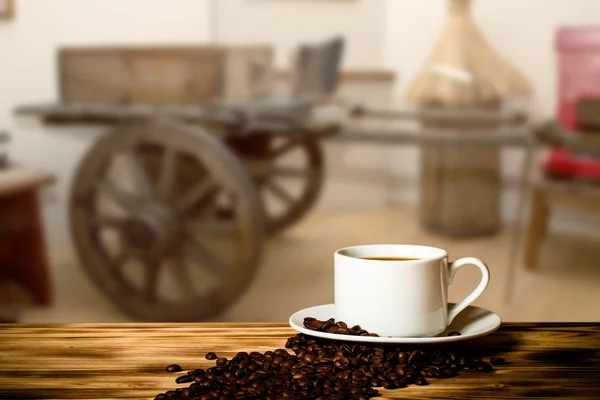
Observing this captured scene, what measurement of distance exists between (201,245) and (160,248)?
9 centimetres

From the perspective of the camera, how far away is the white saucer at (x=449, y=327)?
21.9 inches

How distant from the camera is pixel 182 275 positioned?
1.85 metres

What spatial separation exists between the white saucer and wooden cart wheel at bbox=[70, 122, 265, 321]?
3.62 feet

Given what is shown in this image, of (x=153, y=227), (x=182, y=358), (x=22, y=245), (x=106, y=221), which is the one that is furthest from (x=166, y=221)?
(x=182, y=358)

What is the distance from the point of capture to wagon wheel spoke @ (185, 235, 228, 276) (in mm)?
1829

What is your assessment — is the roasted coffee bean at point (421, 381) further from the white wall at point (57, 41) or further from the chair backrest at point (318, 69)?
the white wall at point (57, 41)

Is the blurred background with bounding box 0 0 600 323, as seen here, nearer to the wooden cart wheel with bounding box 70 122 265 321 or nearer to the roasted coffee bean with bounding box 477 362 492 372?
the wooden cart wheel with bounding box 70 122 265 321

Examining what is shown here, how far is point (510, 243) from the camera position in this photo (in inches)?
74.9

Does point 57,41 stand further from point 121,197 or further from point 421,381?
point 421,381

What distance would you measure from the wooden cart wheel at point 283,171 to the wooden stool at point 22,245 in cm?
50

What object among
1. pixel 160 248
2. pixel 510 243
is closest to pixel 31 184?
pixel 160 248

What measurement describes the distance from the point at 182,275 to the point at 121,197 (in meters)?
0.22

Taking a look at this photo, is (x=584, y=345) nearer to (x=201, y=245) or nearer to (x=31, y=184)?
(x=201, y=245)

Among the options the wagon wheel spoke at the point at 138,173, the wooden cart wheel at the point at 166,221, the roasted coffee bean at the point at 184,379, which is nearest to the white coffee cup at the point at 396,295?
the roasted coffee bean at the point at 184,379
